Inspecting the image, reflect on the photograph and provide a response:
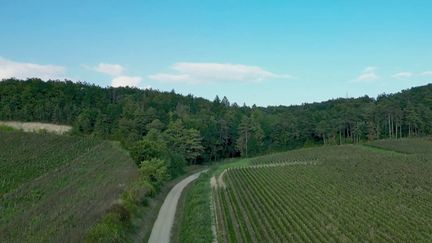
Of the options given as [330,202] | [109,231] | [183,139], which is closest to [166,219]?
[109,231]

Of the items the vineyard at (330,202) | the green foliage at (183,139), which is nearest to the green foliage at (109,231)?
the vineyard at (330,202)

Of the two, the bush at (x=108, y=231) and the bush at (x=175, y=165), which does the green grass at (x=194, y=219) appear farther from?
the bush at (x=175, y=165)

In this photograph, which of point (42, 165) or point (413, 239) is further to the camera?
point (42, 165)

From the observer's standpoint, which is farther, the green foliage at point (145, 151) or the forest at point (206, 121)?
the forest at point (206, 121)

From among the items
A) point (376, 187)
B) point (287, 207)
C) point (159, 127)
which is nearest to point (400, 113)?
point (159, 127)

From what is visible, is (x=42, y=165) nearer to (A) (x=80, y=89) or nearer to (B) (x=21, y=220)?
(B) (x=21, y=220)

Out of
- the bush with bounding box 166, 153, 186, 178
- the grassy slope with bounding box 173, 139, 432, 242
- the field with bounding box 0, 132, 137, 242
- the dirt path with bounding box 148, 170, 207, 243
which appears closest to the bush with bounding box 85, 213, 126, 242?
the field with bounding box 0, 132, 137, 242
